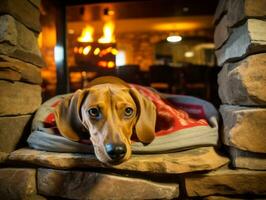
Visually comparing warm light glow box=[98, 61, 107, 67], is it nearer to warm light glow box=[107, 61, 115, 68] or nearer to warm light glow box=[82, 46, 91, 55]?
warm light glow box=[107, 61, 115, 68]

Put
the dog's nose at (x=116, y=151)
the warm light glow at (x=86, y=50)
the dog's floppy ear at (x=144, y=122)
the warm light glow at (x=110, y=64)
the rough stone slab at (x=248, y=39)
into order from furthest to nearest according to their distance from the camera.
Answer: the warm light glow at (x=86, y=50) < the warm light glow at (x=110, y=64) < the dog's floppy ear at (x=144, y=122) < the rough stone slab at (x=248, y=39) < the dog's nose at (x=116, y=151)

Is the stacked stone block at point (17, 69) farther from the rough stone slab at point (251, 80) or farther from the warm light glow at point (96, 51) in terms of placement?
the rough stone slab at point (251, 80)

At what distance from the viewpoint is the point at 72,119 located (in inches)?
54.0

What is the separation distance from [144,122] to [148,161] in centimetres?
18

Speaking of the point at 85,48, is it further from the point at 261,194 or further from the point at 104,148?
the point at 261,194

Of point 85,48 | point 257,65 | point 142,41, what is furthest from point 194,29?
point 257,65

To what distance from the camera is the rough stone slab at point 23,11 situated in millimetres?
1455

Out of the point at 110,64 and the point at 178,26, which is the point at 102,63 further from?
the point at 178,26

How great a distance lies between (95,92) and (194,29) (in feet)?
20.6

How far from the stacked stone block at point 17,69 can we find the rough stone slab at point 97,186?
0.30 metres

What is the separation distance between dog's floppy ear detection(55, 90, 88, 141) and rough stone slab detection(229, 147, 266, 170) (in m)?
0.71

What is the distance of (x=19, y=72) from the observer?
1527mm

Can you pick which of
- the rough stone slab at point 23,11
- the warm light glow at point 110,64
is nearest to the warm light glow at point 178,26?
the warm light glow at point 110,64

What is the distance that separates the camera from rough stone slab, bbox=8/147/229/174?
1248 mm
